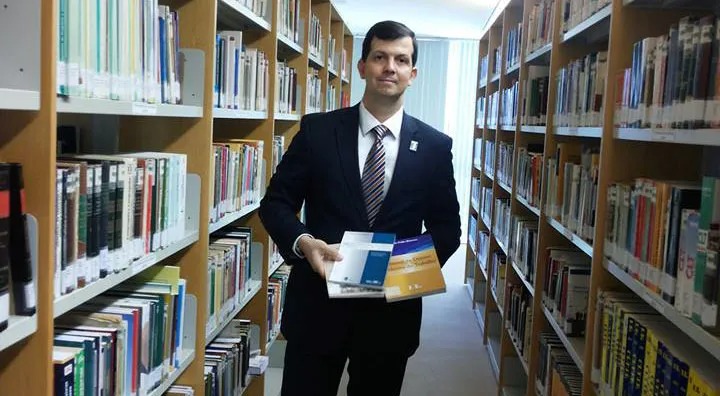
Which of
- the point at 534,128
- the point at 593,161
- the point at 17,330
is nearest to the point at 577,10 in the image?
the point at 593,161

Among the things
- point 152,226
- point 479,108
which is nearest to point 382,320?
point 152,226

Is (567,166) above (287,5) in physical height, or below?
below

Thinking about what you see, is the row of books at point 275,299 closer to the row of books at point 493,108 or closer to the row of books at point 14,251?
the row of books at point 493,108

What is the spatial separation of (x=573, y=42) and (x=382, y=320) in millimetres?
1606

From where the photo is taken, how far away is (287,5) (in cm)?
368

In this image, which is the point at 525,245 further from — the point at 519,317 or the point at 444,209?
the point at 444,209

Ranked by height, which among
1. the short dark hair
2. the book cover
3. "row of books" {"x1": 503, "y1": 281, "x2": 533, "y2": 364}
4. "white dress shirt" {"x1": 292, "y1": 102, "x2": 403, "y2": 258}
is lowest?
"row of books" {"x1": 503, "y1": 281, "x2": 533, "y2": 364}

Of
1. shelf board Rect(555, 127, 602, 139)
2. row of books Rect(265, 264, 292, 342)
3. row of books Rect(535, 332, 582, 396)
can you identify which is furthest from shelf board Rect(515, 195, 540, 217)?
row of books Rect(265, 264, 292, 342)

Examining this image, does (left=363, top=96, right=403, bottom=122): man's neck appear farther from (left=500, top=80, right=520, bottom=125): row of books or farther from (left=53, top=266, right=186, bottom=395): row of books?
(left=500, top=80, right=520, bottom=125): row of books

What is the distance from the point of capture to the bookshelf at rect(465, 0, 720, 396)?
182 cm

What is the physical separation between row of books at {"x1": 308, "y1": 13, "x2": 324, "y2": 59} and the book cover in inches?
105

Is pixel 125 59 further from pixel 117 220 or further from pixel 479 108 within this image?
pixel 479 108

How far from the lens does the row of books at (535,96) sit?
3.37m

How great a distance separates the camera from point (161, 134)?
2127mm
